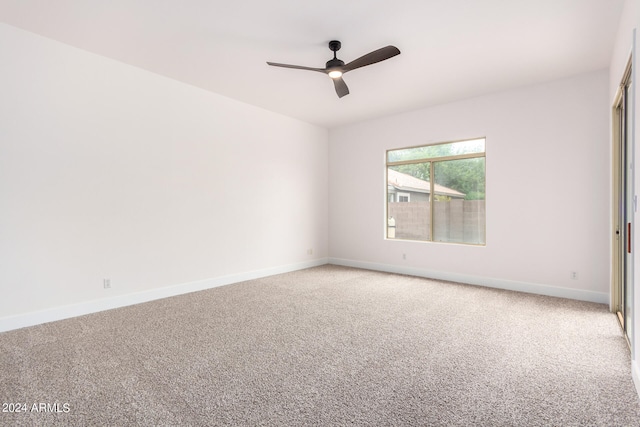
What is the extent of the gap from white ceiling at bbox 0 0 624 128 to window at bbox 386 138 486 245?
3.58ft

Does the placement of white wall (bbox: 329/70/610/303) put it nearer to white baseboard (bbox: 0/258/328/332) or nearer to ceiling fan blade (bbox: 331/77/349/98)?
ceiling fan blade (bbox: 331/77/349/98)

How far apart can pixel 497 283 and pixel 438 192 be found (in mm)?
1663

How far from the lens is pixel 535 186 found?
435 cm

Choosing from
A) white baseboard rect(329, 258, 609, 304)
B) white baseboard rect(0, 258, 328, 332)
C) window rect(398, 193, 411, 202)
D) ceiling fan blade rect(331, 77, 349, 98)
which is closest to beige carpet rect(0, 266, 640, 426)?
white baseboard rect(0, 258, 328, 332)

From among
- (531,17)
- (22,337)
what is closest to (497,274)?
(531,17)

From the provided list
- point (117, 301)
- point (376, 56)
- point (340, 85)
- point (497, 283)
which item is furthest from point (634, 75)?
point (117, 301)

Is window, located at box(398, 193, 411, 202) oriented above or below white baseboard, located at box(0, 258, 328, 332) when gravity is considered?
above

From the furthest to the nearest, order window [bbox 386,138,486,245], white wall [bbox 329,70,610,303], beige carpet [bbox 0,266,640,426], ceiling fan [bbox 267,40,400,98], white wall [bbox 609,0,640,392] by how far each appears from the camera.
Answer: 1. window [bbox 386,138,486,245]
2. white wall [bbox 329,70,610,303]
3. ceiling fan [bbox 267,40,400,98]
4. white wall [bbox 609,0,640,392]
5. beige carpet [bbox 0,266,640,426]

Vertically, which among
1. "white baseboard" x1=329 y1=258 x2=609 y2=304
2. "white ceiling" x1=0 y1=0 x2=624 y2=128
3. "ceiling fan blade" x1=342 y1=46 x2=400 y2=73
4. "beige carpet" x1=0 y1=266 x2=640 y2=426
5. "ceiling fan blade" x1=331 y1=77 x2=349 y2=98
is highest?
"white ceiling" x1=0 y1=0 x2=624 y2=128

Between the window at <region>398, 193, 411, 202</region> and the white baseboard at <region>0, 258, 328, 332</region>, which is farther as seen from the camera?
the window at <region>398, 193, 411, 202</region>

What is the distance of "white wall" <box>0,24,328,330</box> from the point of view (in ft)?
10.2

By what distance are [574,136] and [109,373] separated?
546 cm

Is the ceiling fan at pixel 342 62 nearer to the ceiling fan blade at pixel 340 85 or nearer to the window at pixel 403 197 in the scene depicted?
the ceiling fan blade at pixel 340 85

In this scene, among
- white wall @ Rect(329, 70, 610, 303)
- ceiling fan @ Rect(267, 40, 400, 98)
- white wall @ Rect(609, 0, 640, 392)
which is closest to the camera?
white wall @ Rect(609, 0, 640, 392)
